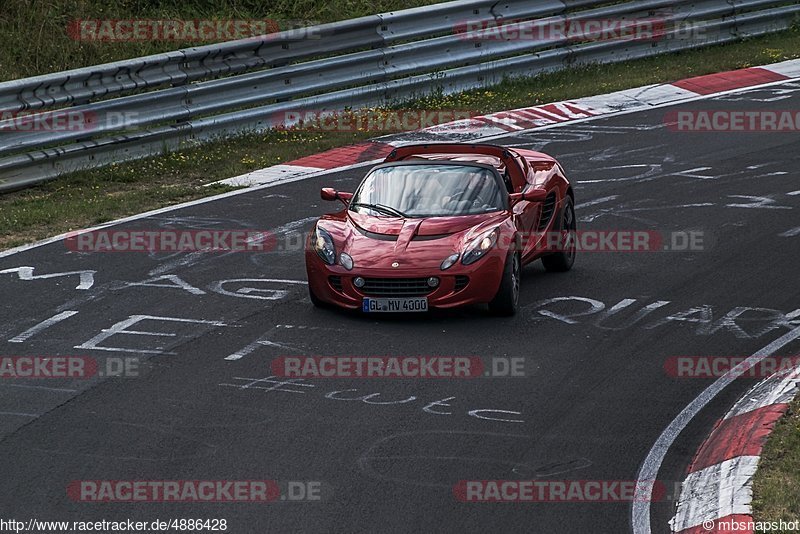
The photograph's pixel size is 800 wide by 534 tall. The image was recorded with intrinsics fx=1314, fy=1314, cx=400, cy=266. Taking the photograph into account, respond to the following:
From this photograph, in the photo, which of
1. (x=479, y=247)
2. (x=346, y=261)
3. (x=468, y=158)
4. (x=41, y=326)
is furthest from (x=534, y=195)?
(x=41, y=326)

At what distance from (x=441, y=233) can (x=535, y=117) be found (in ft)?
Result: 26.4

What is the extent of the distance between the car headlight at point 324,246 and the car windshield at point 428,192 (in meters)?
0.55

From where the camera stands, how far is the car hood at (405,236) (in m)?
11.2

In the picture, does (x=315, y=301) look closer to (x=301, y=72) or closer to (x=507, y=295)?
(x=507, y=295)

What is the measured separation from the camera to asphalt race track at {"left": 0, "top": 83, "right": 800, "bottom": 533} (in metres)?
7.74

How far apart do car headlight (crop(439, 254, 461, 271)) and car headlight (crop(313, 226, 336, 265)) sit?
0.96 m

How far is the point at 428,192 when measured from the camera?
12094 millimetres

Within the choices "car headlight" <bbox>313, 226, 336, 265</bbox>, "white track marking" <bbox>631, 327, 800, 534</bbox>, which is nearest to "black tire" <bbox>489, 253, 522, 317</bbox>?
"car headlight" <bbox>313, 226, 336, 265</bbox>

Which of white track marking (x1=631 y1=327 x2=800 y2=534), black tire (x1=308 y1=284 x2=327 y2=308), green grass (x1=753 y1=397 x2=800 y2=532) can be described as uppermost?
black tire (x1=308 y1=284 x2=327 y2=308)

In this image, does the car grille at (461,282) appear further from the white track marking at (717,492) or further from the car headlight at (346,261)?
the white track marking at (717,492)

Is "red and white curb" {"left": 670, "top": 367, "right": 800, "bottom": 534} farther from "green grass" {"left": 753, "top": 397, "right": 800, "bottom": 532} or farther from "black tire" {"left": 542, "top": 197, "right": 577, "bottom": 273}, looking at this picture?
"black tire" {"left": 542, "top": 197, "right": 577, "bottom": 273}

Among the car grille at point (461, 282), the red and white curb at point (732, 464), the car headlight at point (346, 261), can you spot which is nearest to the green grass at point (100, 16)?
the car headlight at point (346, 261)

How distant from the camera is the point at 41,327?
10992 mm

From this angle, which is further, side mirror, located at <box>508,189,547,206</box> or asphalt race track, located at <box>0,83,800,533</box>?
side mirror, located at <box>508,189,547,206</box>
